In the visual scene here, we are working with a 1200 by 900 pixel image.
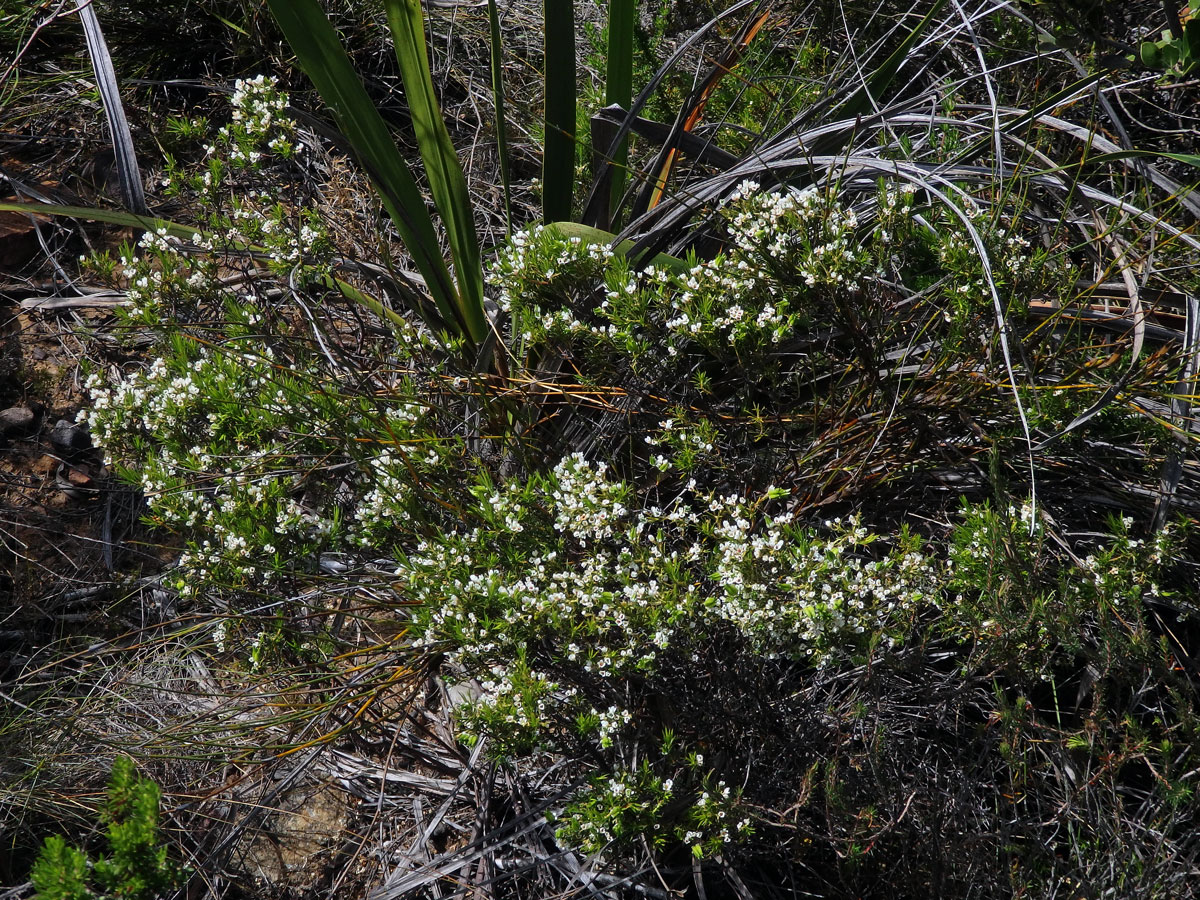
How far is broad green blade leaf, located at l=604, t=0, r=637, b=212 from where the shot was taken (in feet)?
7.09

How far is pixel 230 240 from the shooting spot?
1.97 metres

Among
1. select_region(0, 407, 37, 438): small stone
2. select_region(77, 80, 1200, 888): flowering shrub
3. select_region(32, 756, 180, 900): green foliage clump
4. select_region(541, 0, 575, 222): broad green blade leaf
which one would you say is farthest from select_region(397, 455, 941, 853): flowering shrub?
select_region(0, 407, 37, 438): small stone

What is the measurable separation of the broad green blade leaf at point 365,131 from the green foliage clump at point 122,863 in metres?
1.26

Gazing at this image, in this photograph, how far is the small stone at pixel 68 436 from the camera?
2.53 m

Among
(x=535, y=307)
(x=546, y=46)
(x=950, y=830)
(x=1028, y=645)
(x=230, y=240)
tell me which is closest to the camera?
(x=1028, y=645)

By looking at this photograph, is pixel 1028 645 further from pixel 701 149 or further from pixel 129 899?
pixel 129 899

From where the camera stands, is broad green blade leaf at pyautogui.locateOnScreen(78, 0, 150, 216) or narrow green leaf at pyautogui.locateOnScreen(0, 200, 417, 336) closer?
narrow green leaf at pyautogui.locateOnScreen(0, 200, 417, 336)

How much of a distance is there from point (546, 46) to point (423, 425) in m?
0.98

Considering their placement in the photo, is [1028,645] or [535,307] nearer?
[1028,645]

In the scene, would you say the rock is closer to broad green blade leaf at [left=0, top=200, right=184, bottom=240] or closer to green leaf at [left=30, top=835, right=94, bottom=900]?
broad green blade leaf at [left=0, top=200, right=184, bottom=240]

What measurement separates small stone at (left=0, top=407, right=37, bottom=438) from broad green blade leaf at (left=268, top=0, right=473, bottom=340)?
130 cm

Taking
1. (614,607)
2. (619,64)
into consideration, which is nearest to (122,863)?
(614,607)

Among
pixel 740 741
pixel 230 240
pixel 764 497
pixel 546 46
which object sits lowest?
pixel 740 741

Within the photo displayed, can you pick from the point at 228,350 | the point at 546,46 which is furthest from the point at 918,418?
the point at 228,350
